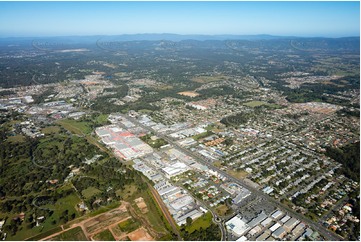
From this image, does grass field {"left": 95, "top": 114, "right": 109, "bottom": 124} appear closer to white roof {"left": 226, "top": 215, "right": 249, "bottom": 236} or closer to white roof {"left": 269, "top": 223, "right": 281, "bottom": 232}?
white roof {"left": 226, "top": 215, "right": 249, "bottom": 236}

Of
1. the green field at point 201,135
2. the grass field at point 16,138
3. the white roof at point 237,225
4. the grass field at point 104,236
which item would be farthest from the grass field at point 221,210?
the grass field at point 16,138

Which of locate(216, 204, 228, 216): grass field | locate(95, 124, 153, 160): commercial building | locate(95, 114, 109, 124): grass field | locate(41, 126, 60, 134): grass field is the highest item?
locate(95, 124, 153, 160): commercial building

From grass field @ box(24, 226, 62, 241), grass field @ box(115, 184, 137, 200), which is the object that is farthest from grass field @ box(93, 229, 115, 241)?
grass field @ box(115, 184, 137, 200)

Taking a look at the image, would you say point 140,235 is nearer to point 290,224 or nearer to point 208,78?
point 290,224

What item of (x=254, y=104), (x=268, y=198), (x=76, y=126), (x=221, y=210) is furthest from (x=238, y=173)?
(x=254, y=104)

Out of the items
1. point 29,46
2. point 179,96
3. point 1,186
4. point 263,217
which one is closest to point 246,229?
point 263,217

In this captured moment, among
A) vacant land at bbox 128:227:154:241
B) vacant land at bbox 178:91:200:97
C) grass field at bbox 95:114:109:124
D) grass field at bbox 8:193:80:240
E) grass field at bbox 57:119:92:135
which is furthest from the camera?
vacant land at bbox 178:91:200:97

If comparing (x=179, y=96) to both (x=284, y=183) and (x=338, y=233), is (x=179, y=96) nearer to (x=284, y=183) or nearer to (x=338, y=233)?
(x=284, y=183)
